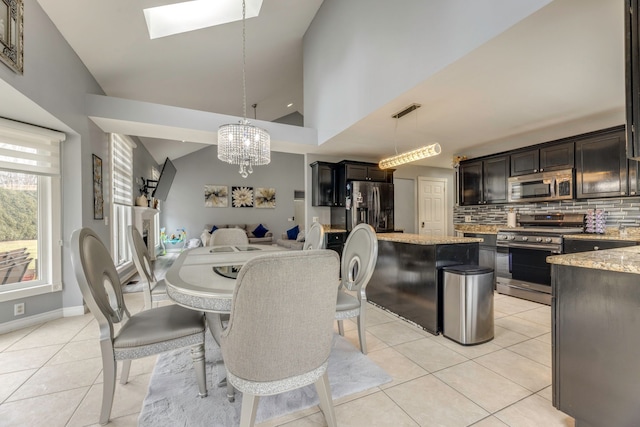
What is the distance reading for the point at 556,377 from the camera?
1.40m

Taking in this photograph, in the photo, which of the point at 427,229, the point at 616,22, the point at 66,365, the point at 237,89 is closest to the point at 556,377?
the point at 616,22

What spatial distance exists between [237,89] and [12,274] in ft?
13.5

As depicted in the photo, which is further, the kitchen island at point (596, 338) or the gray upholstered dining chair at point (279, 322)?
the kitchen island at point (596, 338)

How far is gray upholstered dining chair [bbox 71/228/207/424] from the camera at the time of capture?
1298 mm

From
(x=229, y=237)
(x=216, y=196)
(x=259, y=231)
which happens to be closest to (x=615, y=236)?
(x=229, y=237)

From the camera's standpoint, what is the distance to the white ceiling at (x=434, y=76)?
1.79 m

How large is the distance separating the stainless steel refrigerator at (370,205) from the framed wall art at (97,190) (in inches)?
142

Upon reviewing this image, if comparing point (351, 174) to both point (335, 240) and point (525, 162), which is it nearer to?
point (335, 240)

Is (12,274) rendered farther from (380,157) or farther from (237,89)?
(380,157)

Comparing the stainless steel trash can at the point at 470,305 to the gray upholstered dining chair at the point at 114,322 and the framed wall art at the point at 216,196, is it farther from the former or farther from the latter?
the framed wall art at the point at 216,196

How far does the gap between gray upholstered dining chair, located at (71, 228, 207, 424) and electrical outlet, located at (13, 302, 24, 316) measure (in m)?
1.94

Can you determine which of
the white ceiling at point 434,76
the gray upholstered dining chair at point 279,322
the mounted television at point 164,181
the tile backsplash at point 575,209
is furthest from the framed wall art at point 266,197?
the gray upholstered dining chair at point 279,322

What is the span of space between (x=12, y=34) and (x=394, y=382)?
11.9ft

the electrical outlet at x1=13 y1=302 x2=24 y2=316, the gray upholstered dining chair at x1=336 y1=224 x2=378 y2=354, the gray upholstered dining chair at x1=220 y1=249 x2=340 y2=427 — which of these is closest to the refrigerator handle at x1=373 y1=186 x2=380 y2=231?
the gray upholstered dining chair at x1=336 y1=224 x2=378 y2=354
